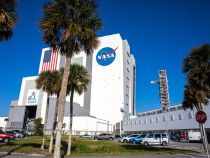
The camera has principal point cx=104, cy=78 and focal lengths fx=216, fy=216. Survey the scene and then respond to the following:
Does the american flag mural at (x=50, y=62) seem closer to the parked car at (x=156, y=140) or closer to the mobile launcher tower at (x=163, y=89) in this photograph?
the mobile launcher tower at (x=163, y=89)

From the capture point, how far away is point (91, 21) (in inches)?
550

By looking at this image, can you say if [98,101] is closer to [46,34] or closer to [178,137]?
[178,137]

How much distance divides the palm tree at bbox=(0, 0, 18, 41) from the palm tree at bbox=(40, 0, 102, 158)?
1.69 m

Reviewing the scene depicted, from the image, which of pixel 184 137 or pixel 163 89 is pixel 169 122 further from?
pixel 163 89

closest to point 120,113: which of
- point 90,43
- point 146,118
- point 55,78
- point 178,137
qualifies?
point 146,118

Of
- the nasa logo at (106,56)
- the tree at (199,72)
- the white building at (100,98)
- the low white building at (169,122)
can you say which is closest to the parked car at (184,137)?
the low white building at (169,122)

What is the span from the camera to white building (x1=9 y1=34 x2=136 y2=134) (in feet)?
302

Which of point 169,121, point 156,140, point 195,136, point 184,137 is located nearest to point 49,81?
point 156,140

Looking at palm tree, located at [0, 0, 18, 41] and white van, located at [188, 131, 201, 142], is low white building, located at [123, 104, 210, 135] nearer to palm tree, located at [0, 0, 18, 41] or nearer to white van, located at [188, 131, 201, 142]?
white van, located at [188, 131, 201, 142]

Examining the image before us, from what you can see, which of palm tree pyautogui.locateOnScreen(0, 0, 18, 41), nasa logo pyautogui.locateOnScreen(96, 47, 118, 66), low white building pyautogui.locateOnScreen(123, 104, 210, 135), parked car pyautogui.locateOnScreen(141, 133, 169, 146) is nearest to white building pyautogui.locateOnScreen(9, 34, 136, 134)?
nasa logo pyautogui.locateOnScreen(96, 47, 118, 66)

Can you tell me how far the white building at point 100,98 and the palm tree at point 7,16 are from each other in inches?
3059

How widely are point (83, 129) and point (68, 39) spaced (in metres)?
79.3

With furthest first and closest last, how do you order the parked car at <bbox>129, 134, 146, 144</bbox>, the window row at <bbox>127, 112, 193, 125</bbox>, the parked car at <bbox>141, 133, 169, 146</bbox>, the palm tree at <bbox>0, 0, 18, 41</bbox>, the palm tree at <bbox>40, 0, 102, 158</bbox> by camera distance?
the window row at <bbox>127, 112, 193, 125</bbox> < the parked car at <bbox>129, 134, 146, 144</bbox> < the parked car at <bbox>141, 133, 169, 146</bbox> < the palm tree at <bbox>40, 0, 102, 158</bbox> < the palm tree at <bbox>0, 0, 18, 41</bbox>

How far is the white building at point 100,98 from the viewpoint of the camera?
302ft
